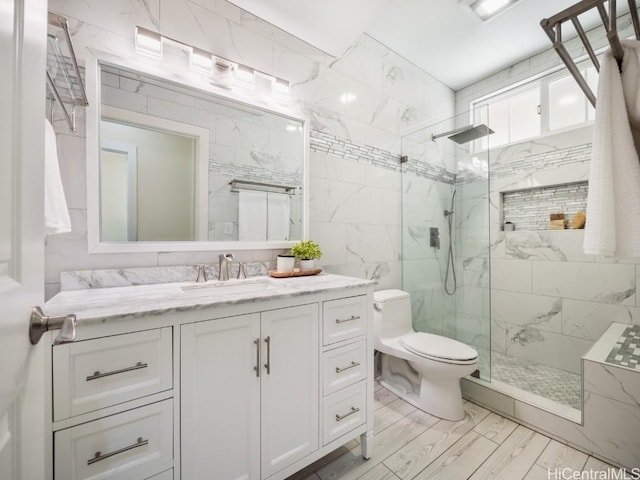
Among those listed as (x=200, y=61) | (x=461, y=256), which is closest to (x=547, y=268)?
(x=461, y=256)

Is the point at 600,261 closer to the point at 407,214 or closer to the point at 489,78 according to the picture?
the point at 407,214

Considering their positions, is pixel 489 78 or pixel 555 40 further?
pixel 489 78

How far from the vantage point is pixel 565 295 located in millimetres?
2291

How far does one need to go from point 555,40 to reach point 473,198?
4.62ft

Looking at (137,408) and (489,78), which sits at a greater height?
(489,78)

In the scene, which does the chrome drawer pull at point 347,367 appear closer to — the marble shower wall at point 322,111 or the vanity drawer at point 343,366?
the vanity drawer at point 343,366

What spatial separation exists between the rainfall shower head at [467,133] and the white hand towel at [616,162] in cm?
133

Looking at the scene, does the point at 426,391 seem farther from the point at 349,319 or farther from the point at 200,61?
the point at 200,61

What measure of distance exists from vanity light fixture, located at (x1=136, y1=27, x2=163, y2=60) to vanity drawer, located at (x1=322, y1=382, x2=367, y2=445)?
1.87 metres

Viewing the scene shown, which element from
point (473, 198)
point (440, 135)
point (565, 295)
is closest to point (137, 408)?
point (473, 198)

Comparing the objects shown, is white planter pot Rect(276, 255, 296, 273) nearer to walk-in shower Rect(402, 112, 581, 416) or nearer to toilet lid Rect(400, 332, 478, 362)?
toilet lid Rect(400, 332, 478, 362)

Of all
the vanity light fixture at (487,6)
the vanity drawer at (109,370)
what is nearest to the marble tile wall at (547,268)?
the vanity light fixture at (487,6)

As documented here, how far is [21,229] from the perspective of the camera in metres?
0.45

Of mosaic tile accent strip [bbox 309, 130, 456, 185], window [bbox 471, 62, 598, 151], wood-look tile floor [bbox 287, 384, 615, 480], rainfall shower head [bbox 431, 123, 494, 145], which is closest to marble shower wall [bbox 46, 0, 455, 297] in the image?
mosaic tile accent strip [bbox 309, 130, 456, 185]
